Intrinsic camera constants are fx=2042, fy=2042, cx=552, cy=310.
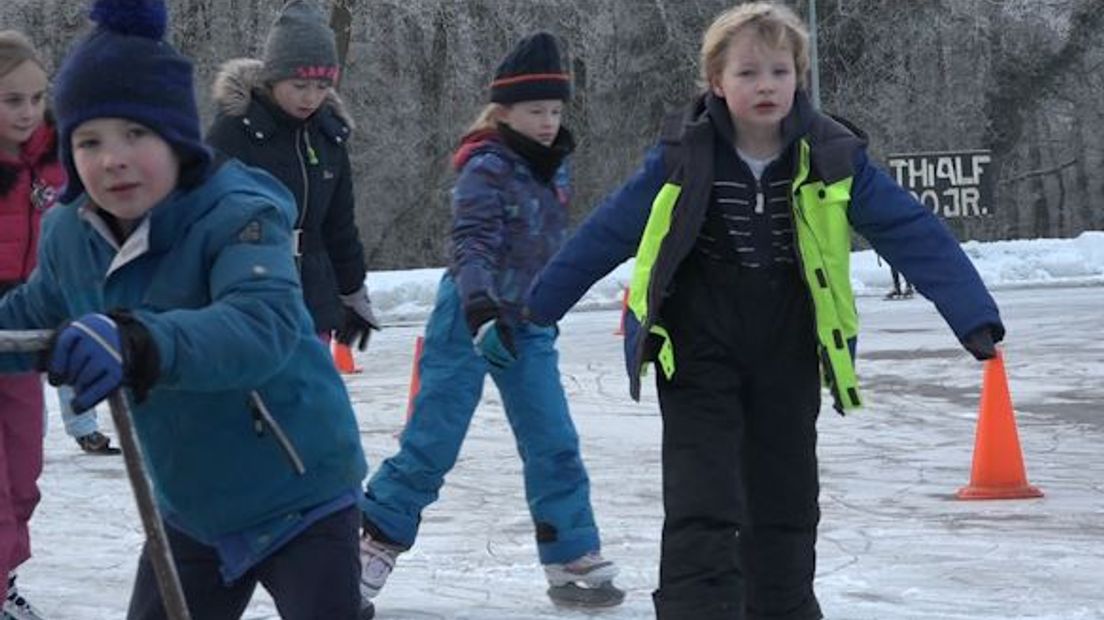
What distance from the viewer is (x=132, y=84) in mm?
3287

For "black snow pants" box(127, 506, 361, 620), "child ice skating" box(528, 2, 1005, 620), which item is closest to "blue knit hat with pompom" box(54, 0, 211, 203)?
"black snow pants" box(127, 506, 361, 620)

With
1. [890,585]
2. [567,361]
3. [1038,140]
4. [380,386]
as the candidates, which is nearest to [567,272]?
[890,585]

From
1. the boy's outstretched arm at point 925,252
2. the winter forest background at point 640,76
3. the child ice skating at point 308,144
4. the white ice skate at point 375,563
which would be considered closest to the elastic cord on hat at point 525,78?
the child ice skating at point 308,144

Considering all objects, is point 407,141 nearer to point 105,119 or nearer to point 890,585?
point 890,585

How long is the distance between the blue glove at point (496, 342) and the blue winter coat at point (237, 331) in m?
1.92

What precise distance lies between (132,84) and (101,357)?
71 cm

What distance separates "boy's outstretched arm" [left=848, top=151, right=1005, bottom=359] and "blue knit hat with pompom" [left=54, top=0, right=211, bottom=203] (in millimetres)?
1808

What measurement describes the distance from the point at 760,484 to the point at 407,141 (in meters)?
32.2

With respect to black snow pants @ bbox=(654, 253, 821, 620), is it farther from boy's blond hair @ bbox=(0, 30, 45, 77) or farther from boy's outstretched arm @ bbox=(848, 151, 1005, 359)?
boy's blond hair @ bbox=(0, 30, 45, 77)

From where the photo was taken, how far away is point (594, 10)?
3678 centimetres

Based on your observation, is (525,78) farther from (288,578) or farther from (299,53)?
(288,578)

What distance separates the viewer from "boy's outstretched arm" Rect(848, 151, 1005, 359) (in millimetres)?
4418

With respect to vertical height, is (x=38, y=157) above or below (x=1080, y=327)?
above

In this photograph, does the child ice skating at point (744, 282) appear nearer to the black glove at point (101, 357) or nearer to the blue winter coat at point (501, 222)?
the blue winter coat at point (501, 222)
